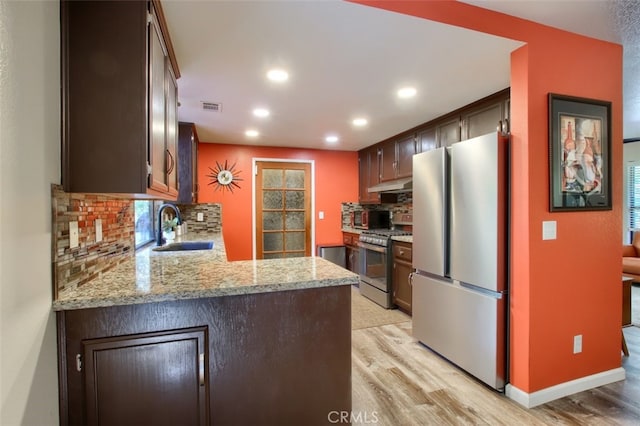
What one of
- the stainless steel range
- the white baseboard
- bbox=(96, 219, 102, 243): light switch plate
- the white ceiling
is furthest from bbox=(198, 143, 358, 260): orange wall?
the white baseboard

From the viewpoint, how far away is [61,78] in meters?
1.13

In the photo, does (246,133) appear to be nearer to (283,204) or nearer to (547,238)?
(283,204)

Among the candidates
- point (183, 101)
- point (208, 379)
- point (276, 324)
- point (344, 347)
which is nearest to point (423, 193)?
point (344, 347)

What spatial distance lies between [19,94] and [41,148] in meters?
0.18

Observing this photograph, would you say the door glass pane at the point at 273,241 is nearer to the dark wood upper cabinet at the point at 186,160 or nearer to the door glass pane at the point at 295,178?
the door glass pane at the point at 295,178

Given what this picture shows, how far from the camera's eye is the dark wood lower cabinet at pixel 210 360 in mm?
1117

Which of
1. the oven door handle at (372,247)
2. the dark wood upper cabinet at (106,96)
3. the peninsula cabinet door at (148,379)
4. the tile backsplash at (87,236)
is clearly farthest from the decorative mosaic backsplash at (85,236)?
the oven door handle at (372,247)

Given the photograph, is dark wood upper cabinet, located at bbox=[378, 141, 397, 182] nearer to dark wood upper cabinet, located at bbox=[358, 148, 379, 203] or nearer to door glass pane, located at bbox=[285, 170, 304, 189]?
dark wood upper cabinet, located at bbox=[358, 148, 379, 203]

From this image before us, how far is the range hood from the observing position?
3.73 m

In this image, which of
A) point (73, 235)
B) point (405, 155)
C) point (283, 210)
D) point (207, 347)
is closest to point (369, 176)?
point (405, 155)

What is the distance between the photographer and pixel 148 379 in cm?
117

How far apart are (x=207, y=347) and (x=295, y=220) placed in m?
3.75

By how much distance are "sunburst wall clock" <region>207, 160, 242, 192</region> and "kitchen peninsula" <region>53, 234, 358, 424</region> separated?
323cm

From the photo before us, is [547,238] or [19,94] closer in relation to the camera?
[19,94]
